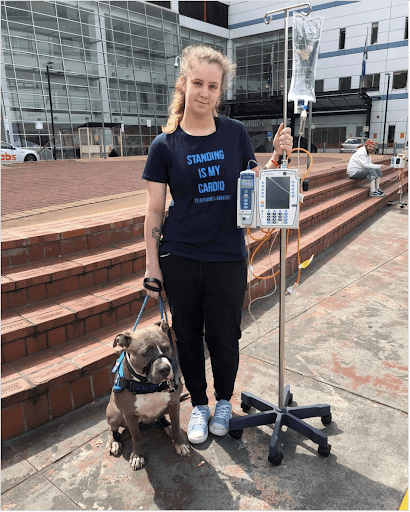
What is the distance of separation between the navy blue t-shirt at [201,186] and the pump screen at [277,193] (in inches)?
8.0

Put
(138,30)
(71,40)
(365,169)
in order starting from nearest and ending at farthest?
(365,169) → (71,40) → (138,30)

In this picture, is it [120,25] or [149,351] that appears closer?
[149,351]

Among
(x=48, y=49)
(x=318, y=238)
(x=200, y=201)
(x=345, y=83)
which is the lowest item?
(x=318, y=238)

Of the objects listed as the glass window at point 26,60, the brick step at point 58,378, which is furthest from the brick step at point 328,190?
the glass window at point 26,60

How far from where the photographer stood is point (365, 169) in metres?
9.91

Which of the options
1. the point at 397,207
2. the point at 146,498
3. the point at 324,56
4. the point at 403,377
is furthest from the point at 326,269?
the point at 324,56

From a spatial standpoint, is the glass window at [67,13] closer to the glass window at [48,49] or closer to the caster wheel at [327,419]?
the glass window at [48,49]

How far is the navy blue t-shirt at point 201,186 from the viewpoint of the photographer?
86.9 inches

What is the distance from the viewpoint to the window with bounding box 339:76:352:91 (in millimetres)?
34625

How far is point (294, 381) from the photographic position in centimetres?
312

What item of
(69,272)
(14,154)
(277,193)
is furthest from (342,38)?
(277,193)

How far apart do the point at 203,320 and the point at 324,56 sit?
129ft

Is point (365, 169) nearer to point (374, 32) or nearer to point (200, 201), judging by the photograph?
point (200, 201)

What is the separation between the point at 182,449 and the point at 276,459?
0.56 meters
